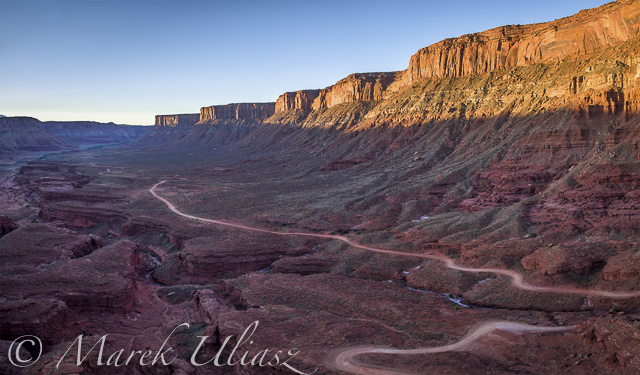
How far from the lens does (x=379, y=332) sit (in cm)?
2283

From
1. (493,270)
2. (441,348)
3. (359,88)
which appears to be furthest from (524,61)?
(441,348)

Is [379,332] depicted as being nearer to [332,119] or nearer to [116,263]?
[116,263]

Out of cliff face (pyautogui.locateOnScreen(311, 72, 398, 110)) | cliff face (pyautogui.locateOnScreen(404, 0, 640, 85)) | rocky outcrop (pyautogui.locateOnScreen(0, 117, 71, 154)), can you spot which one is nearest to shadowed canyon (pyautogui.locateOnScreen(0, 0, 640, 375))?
cliff face (pyautogui.locateOnScreen(404, 0, 640, 85))

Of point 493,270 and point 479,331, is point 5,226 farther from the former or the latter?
point 493,270

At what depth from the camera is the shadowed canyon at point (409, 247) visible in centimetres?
2144

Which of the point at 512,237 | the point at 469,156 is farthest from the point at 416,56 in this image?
the point at 512,237

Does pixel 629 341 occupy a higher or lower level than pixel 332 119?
lower

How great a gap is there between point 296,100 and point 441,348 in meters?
159

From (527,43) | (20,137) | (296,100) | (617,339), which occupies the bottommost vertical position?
(617,339)

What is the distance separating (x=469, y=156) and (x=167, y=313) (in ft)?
→ 168

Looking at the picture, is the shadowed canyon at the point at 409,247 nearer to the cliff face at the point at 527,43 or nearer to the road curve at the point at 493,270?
the road curve at the point at 493,270

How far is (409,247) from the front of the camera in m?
39.4

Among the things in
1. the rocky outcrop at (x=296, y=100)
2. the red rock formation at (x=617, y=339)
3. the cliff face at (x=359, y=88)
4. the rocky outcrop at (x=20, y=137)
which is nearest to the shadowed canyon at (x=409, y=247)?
the red rock formation at (x=617, y=339)

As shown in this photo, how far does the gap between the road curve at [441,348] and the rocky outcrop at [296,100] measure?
148725 mm
